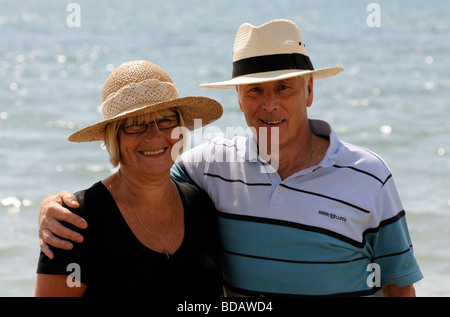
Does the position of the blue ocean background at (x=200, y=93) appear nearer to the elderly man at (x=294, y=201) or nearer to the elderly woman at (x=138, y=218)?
the elderly man at (x=294, y=201)

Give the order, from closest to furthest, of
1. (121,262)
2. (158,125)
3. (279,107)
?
(121,262)
(158,125)
(279,107)

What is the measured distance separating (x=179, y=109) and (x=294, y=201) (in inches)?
25.8

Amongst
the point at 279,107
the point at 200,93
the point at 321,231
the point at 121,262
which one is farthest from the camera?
the point at 200,93

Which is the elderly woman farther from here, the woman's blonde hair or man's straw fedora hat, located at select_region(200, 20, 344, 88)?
man's straw fedora hat, located at select_region(200, 20, 344, 88)

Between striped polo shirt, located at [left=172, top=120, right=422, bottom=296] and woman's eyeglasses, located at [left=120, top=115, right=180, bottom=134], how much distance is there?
18.3 inches

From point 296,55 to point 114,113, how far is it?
3.03ft

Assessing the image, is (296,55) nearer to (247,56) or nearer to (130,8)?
(247,56)

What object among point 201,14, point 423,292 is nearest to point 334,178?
point 423,292

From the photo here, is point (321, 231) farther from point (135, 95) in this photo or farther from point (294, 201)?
point (135, 95)

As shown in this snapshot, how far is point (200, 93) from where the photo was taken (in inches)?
484

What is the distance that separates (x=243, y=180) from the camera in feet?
10.3

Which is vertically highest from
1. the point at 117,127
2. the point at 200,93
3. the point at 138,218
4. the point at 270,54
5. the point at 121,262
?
the point at 200,93

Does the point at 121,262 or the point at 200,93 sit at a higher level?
the point at 200,93

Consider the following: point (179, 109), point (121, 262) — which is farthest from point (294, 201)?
point (121, 262)
